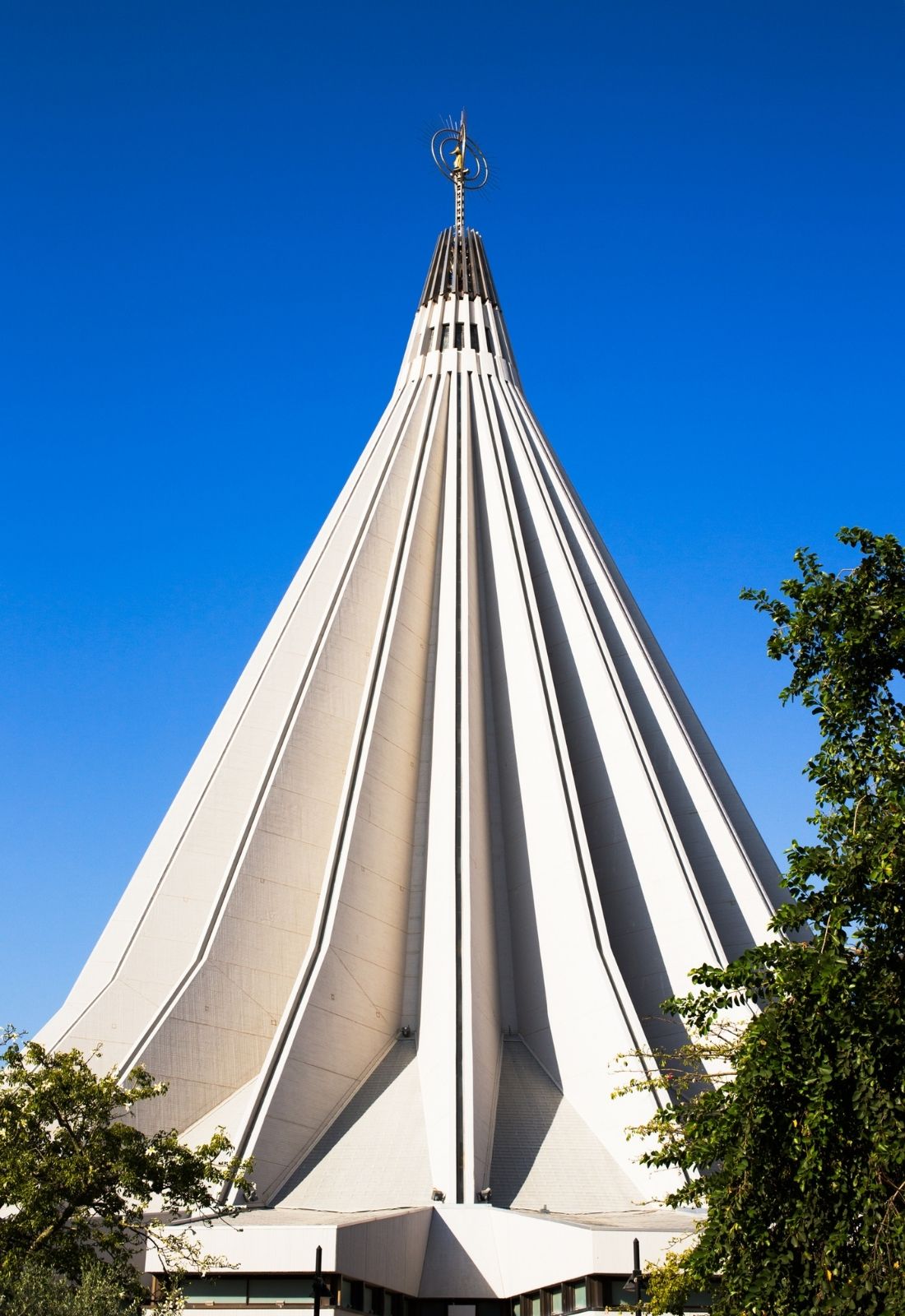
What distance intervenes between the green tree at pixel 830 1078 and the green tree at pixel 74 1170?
21.1ft

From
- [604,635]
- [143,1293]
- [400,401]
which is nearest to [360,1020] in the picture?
[143,1293]

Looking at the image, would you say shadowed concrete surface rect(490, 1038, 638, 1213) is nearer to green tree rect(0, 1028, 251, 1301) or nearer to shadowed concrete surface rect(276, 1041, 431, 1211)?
shadowed concrete surface rect(276, 1041, 431, 1211)

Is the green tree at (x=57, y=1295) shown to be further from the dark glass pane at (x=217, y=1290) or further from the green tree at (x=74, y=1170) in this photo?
the dark glass pane at (x=217, y=1290)

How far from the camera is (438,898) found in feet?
78.4

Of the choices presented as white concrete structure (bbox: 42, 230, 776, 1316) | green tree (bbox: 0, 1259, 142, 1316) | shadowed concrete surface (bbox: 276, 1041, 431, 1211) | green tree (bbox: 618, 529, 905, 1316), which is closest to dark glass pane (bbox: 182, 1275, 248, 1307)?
white concrete structure (bbox: 42, 230, 776, 1316)

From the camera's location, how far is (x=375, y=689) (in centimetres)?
2664

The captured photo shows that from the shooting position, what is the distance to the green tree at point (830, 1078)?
921cm

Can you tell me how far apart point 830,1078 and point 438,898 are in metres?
15.0

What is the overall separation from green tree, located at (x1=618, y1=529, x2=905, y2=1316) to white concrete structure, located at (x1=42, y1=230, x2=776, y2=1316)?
813cm

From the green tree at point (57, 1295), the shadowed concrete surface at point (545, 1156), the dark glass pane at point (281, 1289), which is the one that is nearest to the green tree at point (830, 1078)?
the green tree at point (57, 1295)

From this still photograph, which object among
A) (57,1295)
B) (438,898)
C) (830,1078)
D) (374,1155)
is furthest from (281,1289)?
(830,1078)

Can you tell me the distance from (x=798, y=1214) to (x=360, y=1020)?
47.0 ft

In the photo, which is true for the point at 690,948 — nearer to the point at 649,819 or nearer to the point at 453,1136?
the point at 649,819

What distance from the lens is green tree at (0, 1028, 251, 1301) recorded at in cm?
1369
